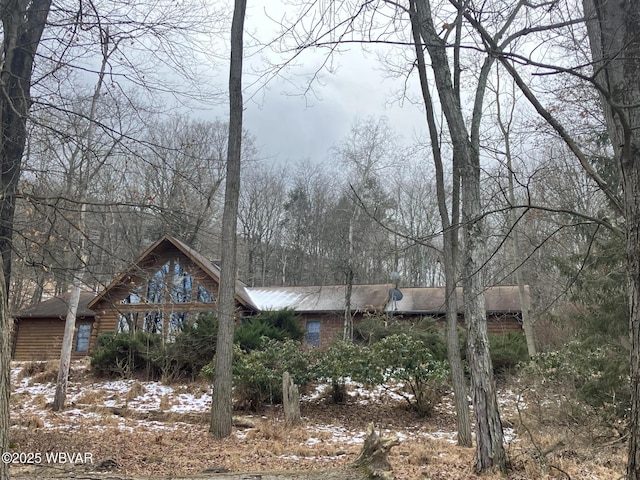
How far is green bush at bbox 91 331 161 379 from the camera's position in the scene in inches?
614

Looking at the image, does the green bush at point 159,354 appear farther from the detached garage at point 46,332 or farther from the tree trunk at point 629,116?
the tree trunk at point 629,116

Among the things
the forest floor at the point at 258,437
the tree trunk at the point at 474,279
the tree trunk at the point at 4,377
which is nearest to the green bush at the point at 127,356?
the forest floor at the point at 258,437

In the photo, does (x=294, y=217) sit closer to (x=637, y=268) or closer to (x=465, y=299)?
(x=465, y=299)

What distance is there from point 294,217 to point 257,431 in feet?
81.9

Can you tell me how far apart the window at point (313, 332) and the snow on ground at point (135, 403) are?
290 inches

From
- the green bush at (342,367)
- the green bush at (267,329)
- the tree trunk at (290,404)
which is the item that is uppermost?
the green bush at (267,329)

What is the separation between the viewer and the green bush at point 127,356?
15.6m

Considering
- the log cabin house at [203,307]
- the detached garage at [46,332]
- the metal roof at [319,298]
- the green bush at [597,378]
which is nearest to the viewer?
the green bush at [597,378]

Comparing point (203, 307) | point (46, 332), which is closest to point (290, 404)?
point (203, 307)

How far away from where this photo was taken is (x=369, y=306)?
64.7 feet

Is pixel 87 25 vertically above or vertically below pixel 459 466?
above

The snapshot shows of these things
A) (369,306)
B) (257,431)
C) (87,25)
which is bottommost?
(257,431)

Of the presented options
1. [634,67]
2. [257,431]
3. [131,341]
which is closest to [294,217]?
[131,341]

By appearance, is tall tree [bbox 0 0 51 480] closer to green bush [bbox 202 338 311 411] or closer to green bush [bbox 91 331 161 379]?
green bush [bbox 202 338 311 411]
